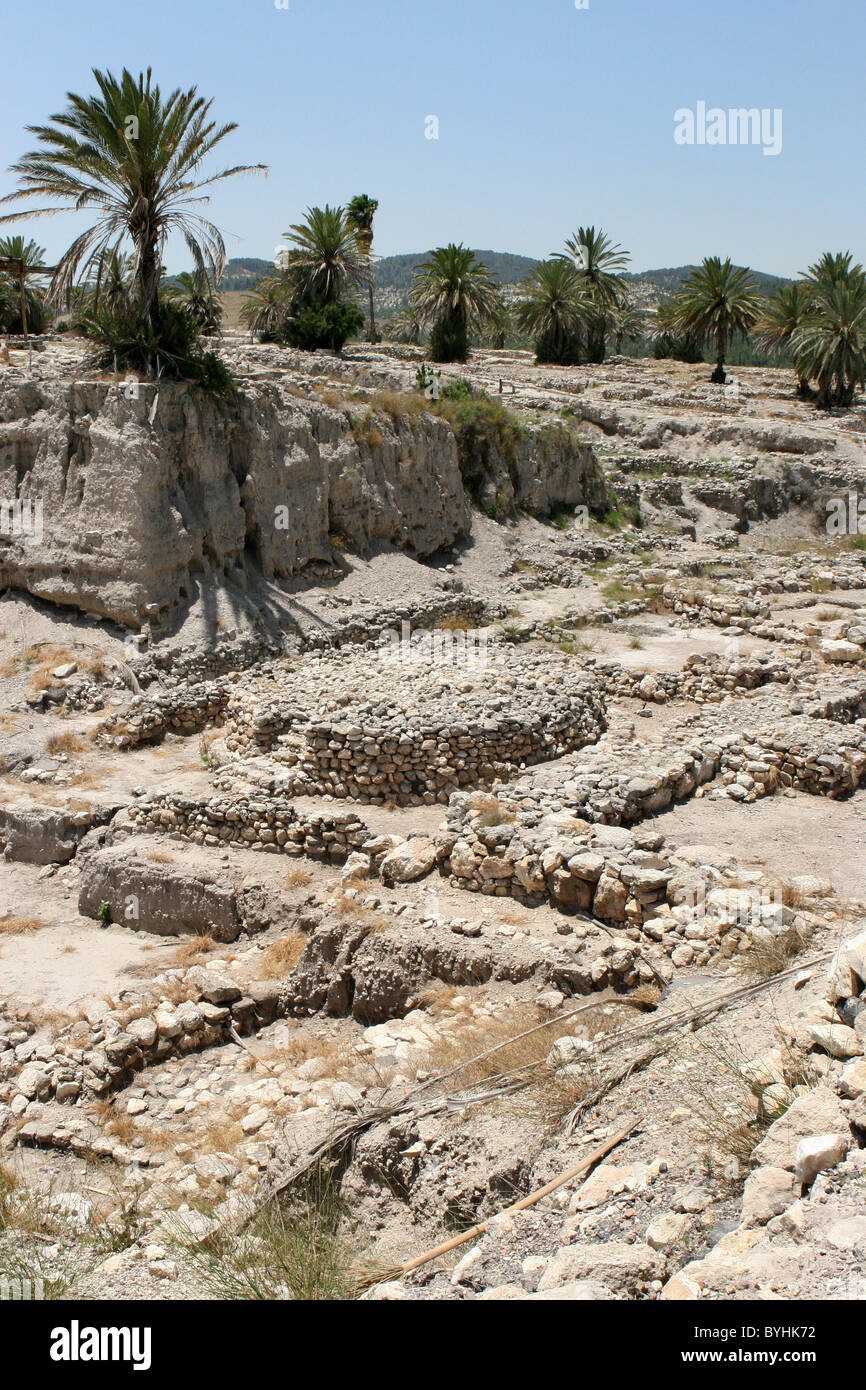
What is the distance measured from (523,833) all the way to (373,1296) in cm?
427

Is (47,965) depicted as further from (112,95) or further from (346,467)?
(112,95)

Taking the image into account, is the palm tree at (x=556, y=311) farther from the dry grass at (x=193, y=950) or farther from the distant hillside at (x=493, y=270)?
the distant hillside at (x=493, y=270)

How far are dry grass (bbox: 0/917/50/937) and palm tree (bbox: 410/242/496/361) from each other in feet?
89.4

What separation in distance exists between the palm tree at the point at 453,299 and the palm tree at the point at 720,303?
27.5ft

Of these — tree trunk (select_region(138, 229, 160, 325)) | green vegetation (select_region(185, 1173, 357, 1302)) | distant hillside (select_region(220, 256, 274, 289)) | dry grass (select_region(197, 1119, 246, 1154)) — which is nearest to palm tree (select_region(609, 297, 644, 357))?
tree trunk (select_region(138, 229, 160, 325))

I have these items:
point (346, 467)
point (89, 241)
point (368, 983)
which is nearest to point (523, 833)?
point (368, 983)

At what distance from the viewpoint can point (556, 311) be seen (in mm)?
35750

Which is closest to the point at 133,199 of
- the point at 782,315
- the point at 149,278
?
the point at 149,278

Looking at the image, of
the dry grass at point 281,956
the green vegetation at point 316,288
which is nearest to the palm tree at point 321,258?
the green vegetation at point 316,288

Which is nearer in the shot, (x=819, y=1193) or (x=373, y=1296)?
(x=819, y=1193)

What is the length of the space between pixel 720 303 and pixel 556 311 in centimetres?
601

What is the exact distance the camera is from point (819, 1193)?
3.30 metres

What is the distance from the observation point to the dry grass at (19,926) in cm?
852
